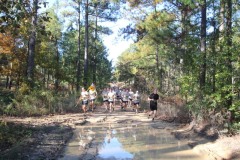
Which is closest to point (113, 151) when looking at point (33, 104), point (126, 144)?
point (126, 144)

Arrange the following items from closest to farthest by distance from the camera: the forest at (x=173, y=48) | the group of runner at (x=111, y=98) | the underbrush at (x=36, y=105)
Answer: the forest at (x=173, y=48), the underbrush at (x=36, y=105), the group of runner at (x=111, y=98)

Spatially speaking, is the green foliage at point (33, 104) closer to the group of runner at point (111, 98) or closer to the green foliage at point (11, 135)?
the group of runner at point (111, 98)

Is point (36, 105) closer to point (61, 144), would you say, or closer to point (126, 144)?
point (61, 144)

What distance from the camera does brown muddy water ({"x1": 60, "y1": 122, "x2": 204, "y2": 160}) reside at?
32.2 ft

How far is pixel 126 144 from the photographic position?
1172 centimetres

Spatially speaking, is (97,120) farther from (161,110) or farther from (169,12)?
(169,12)

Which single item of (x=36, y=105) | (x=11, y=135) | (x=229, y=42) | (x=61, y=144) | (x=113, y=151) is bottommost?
(x=113, y=151)

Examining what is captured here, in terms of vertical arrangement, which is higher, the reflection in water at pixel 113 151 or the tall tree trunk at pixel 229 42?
the tall tree trunk at pixel 229 42

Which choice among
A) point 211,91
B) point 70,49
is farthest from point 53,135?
point 70,49

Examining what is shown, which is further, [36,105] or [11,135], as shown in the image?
[36,105]

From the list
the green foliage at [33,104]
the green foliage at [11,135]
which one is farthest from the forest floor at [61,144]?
the green foliage at [33,104]

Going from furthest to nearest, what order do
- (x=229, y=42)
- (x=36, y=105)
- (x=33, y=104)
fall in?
(x=36, y=105) → (x=33, y=104) → (x=229, y=42)

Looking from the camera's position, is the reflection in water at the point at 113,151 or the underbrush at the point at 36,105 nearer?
the reflection in water at the point at 113,151

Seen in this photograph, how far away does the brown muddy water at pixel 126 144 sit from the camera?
9.81m
